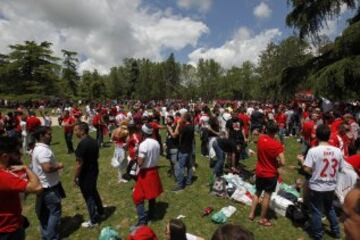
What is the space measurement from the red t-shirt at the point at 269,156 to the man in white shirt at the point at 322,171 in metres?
0.74

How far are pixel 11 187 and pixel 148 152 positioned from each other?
3.18 meters

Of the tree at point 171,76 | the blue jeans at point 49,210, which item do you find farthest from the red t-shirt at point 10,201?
the tree at point 171,76

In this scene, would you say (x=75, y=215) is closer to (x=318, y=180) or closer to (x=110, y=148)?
(x=318, y=180)

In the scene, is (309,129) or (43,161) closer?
(43,161)

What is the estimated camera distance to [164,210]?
8.05 meters

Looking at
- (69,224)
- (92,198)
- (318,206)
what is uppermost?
(318,206)

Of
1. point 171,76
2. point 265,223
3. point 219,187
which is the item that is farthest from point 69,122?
point 171,76

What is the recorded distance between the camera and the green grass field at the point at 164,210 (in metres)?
7.02

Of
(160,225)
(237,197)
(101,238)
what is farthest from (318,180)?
(101,238)

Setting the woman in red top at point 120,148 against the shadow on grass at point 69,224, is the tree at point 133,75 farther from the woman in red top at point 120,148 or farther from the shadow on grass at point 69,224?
the shadow on grass at point 69,224

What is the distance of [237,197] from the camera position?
27.1 ft

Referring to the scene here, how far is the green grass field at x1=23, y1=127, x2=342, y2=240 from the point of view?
7.02 m

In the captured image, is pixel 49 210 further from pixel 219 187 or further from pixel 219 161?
pixel 219 161

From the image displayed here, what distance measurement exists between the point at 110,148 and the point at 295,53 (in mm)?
34472
